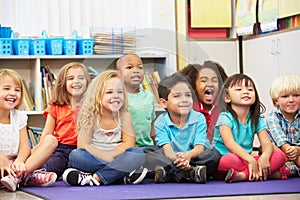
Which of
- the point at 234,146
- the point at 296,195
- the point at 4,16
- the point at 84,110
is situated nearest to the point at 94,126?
the point at 84,110

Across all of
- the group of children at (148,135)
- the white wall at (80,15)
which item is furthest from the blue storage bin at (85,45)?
the group of children at (148,135)

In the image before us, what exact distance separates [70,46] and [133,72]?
1.54m

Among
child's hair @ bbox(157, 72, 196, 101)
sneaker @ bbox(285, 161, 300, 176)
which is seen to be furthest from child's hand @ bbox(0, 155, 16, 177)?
sneaker @ bbox(285, 161, 300, 176)

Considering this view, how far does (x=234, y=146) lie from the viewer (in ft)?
8.70

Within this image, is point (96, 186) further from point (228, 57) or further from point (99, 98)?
point (228, 57)

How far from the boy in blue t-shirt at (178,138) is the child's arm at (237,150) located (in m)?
0.06

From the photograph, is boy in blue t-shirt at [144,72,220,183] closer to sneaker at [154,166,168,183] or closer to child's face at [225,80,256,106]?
sneaker at [154,166,168,183]

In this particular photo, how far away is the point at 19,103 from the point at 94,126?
31 cm

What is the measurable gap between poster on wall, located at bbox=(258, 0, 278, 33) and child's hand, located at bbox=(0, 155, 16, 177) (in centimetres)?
199

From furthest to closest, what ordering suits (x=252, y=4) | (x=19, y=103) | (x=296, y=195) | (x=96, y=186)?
(x=252, y=4)
(x=19, y=103)
(x=96, y=186)
(x=296, y=195)

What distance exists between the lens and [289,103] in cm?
287

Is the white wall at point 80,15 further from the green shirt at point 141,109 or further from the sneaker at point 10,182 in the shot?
the sneaker at point 10,182

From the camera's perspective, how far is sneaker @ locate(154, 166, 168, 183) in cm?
257

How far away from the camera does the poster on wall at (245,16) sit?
4.17m
